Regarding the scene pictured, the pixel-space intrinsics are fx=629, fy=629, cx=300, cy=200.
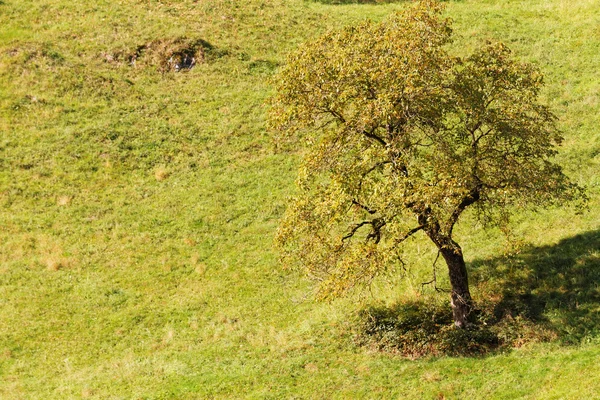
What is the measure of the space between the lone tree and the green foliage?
2.1 inches

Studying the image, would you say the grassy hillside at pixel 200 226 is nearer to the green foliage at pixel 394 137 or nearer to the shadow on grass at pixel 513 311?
the shadow on grass at pixel 513 311

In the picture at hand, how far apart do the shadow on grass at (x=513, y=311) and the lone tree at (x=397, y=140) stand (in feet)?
5.07

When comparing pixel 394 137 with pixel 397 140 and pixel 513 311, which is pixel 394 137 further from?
pixel 513 311

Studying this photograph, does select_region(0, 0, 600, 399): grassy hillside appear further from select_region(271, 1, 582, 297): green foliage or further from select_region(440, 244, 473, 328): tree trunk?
select_region(271, 1, 582, 297): green foliage

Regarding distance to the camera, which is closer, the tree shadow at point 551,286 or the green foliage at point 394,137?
the green foliage at point 394,137

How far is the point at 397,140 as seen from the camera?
89.7 ft

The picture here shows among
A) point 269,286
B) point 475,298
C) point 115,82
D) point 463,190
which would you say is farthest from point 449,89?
point 115,82

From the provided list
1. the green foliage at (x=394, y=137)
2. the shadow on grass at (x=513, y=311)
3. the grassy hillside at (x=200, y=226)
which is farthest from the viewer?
the grassy hillside at (x=200, y=226)

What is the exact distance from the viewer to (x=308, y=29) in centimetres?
6962

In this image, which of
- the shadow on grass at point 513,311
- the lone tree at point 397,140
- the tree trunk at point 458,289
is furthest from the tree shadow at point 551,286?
the lone tree at point 397,140

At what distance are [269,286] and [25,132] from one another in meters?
30.1

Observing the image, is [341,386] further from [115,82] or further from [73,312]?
[115,82]

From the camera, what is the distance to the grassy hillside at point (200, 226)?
29484 millimetres

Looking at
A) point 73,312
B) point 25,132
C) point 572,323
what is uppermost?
point 25,132
